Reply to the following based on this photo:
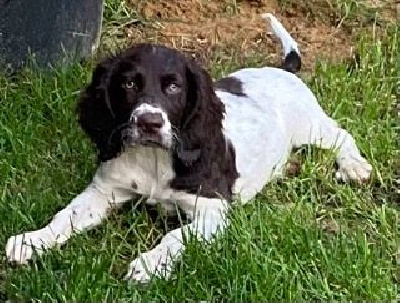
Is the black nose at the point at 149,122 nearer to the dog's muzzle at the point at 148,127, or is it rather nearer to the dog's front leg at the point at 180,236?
the dog's muzzle at the point at 148,127

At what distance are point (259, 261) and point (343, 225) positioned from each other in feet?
2.09

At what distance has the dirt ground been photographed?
6.56 metres

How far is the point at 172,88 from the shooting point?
4.55 meters

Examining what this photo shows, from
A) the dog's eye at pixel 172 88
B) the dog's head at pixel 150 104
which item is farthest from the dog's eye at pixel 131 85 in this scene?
the dog's eye at pixel 172 88

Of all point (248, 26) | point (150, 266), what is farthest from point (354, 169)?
point (248, 26)

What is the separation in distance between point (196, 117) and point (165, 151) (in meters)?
0.19

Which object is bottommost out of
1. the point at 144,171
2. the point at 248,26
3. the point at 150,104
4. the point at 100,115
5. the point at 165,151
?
the point at 144,171

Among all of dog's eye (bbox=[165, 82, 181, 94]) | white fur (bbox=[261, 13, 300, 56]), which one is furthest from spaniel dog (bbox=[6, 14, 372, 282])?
white fur (bbox=[261, 13, 300, 56])

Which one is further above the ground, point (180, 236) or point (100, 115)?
point (100, 115)

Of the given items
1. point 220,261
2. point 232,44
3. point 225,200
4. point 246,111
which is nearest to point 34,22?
point 232,44

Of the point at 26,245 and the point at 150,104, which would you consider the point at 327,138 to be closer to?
the point at 150,104

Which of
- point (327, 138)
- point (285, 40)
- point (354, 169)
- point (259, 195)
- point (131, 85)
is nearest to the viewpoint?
point (131, 85)

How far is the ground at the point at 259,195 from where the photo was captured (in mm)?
4070

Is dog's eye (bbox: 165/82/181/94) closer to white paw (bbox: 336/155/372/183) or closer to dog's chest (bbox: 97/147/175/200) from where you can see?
dog's chest (bbox: 97/147/175/200)
